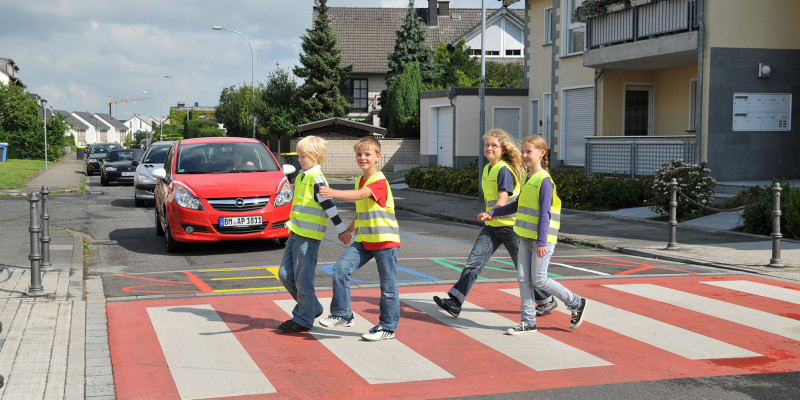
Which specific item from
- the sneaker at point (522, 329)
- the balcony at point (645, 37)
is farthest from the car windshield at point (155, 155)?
the sneaker at point (522, 329)

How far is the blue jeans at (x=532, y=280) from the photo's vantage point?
22.1ft

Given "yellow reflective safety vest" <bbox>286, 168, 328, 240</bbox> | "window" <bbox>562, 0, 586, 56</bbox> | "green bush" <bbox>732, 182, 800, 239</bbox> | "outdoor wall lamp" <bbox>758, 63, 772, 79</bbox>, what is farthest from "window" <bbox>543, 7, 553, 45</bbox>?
"yellow reflective safety vest" <bbox>286, 168, 328, 240</bbox>

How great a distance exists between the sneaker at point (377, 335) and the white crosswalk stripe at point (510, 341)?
2.29 ft

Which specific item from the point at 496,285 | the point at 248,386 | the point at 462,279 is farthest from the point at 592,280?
the point at 248,386

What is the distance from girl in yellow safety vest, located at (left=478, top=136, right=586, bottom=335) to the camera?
6637mm

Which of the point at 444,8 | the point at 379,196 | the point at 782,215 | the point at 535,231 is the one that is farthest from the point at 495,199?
the point at 444,8

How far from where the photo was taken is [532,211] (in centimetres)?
674

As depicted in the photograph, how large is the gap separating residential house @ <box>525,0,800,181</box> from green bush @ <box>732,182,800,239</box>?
4696 millimetres

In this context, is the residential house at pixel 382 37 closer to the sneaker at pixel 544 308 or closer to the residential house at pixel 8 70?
the residential house at pixel 8 70

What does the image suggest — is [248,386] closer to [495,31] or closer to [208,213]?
[208,213]

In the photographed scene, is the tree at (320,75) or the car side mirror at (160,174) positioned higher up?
the tree at (320,75)

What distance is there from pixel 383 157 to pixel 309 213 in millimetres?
34580

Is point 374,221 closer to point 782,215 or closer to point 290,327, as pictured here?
point 290,327

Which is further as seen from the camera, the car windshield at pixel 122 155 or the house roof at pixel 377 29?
the house roof at pixel 377 29
